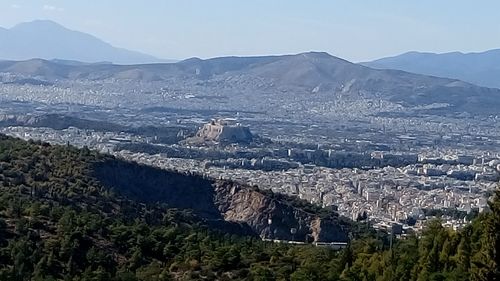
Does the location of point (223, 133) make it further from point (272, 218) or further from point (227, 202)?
point (272, 218)

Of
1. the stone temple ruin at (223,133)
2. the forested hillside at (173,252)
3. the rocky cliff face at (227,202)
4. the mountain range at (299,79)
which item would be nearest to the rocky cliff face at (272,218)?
the rocky cliff face at (227,202)

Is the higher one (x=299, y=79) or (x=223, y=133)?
(x=299, y=79)

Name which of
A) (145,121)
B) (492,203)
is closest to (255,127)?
(145,121)

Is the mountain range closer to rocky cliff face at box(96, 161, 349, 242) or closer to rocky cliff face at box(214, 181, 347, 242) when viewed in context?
rocky cliff face at box(96, 161, 349, 242)

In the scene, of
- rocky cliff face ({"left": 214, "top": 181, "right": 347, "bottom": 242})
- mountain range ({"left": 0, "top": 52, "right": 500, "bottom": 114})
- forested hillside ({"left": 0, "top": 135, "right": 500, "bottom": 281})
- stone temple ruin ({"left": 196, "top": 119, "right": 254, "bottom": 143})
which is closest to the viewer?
forested hillside ({"left": 0, "top": 135, "right": 500, "bottom": 281})

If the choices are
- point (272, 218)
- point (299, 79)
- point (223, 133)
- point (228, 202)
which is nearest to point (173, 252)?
point (272, 218)

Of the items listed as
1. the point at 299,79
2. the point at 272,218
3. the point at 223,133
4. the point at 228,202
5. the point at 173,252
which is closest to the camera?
the point at 173,252

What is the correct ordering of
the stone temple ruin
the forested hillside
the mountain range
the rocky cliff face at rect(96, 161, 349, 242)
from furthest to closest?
the mountain range
the stone temple ruin
the rocky cliff face at rect(96, 161, 349, 242)
the forested hillside

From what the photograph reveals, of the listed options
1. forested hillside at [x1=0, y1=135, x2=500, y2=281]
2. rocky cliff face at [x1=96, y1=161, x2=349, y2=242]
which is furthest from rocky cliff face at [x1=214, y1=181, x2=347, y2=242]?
forested hillside at [x1=0, y1=135, x2=500, y2=281]
